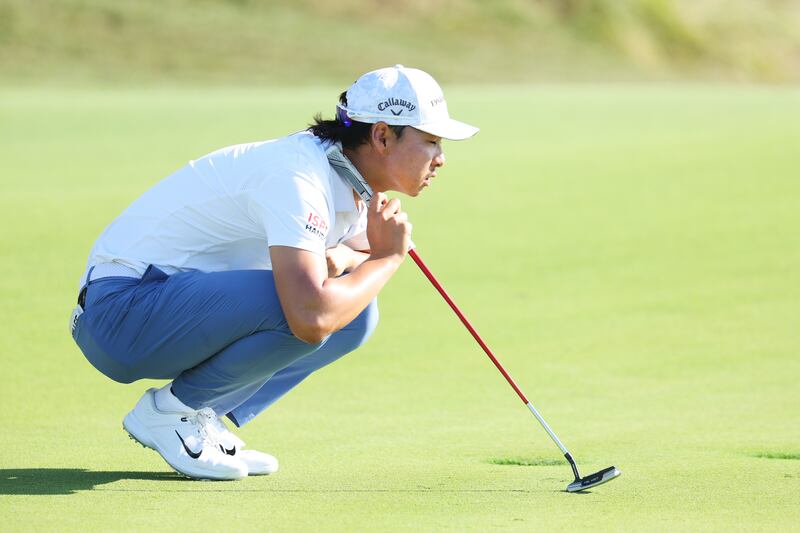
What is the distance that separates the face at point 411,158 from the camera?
3.41 meters

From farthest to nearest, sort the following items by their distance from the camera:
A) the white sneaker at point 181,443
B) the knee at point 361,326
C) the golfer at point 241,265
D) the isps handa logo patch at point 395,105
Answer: the knee at point 361,326
the white sneaker at point 181,443
the isps handa logo patch at point 395,105
the golfer at point 241,265

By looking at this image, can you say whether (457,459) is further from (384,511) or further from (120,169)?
(120,169)

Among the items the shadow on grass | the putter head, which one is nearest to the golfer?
the shadow on grass

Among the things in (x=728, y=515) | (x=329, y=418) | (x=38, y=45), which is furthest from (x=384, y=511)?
(x=38, y=45)

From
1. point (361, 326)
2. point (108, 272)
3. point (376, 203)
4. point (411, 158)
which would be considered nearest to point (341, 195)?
point (376, 203)

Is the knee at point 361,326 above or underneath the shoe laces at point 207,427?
above

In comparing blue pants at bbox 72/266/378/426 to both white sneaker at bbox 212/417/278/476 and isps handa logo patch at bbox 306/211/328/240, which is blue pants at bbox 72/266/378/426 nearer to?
white sneaker at bbox 212/417/278/476

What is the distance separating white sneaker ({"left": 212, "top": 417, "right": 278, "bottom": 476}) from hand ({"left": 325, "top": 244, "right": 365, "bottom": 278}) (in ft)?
1.76

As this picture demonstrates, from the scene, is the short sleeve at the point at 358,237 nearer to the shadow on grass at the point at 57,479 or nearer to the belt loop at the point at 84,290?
the belt loop at the point at 84,290

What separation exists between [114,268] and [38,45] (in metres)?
28.2

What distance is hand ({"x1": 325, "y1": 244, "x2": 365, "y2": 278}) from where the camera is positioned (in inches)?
139

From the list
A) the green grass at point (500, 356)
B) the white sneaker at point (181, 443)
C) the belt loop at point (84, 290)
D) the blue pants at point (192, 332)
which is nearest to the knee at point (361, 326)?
the blue pants at point (192, 332)

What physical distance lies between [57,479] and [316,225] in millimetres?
1014

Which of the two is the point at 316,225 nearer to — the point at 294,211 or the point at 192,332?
the point at 294,211
